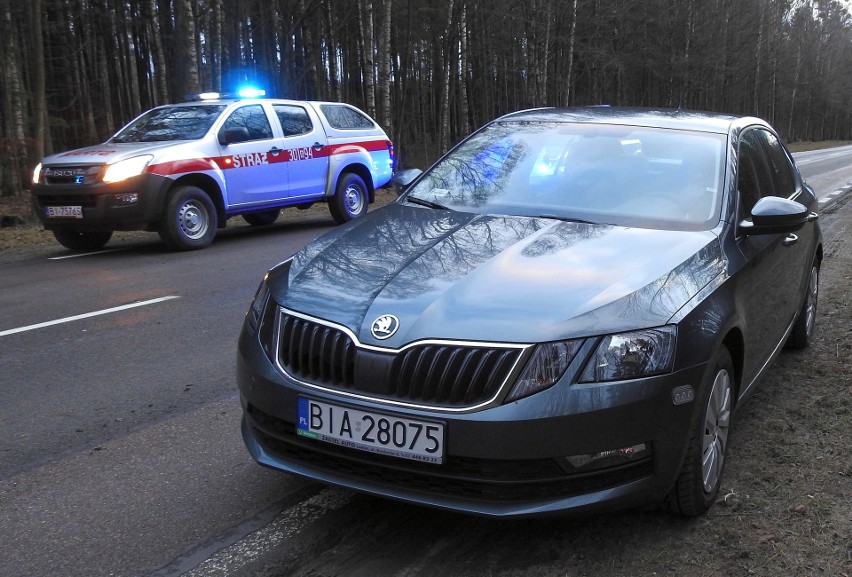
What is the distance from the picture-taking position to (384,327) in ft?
9.46

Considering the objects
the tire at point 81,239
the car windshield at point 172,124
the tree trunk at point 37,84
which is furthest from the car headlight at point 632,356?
the tree trunk at point 37,84

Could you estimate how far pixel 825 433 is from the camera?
411cm

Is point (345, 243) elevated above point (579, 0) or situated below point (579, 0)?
below

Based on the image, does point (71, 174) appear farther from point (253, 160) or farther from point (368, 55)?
point (368, 55)

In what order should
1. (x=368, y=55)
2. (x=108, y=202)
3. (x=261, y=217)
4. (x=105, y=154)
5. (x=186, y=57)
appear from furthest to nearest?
1. (x=368, y=55)
2. (x=186, y=57)
3. (x=261, y=217)
4. (x=105, y=154)
5. (x=108, y=202)

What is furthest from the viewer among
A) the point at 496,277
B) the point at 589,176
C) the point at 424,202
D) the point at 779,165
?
the point at 779,165

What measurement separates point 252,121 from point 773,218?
908cm

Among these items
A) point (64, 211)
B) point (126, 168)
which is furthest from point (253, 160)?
point (64, 211)

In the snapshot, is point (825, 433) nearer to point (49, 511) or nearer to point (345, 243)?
point (345, 243)

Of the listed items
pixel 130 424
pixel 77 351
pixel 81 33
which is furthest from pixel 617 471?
pixel 81 33

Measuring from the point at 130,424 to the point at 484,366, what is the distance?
94.5 inches

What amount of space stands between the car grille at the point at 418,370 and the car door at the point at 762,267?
1.49 meters

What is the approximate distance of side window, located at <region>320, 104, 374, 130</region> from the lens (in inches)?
514

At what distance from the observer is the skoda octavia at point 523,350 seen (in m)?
2.73
